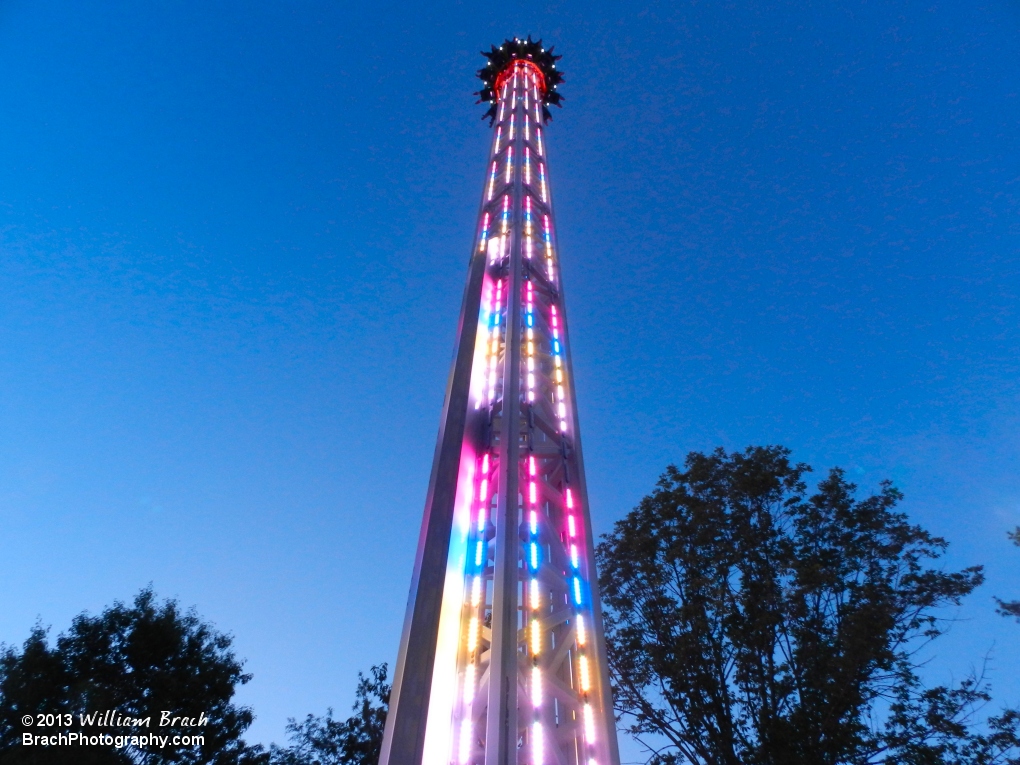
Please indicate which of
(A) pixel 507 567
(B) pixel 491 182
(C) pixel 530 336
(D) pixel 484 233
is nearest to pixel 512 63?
(B) pixel 491 182

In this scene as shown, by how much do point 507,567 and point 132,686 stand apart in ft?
40.7

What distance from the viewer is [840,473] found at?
11.3 m

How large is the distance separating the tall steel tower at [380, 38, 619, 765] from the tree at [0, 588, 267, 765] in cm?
1055

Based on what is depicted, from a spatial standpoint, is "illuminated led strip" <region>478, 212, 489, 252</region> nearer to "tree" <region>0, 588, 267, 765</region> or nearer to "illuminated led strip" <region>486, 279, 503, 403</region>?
"illuminated led strip" <region>486, 279, 503, 403</region>

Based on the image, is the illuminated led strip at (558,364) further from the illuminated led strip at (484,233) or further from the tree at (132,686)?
the tree at (132,686)

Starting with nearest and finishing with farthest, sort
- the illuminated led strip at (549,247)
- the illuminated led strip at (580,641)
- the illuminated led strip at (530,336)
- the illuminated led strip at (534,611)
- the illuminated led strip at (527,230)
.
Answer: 1. the illuminated led strip at (534,611)
2. the illuminated led strip at (580,641)
3. the illuminated led strip at (530,336)
4. the illuminated led strip at (527,230)
5. the illuminated led strip at (549,247)

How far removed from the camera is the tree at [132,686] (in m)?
11.9

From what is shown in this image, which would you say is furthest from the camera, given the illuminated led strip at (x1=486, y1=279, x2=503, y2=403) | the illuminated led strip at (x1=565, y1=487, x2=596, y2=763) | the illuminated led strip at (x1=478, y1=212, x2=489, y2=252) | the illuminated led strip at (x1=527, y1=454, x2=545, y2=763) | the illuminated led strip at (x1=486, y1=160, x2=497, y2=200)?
the illuminated led strip at (x1=486, y1=160, x2=497, y2=200)

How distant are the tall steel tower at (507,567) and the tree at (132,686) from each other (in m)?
10.5

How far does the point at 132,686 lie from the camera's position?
43.2 feet

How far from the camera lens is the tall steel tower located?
4.44 meters

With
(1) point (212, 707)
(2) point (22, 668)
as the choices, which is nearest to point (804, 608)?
(1) point (212, 707)

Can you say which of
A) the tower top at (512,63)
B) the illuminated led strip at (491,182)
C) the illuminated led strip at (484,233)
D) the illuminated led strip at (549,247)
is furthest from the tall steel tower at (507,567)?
the tower top at (512,63)

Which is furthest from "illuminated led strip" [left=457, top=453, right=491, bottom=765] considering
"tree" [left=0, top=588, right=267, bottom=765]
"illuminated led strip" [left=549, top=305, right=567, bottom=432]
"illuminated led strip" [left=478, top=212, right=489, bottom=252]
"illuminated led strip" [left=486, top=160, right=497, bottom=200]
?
"tree" [left=0, top=588, right=267, bottom=765]
